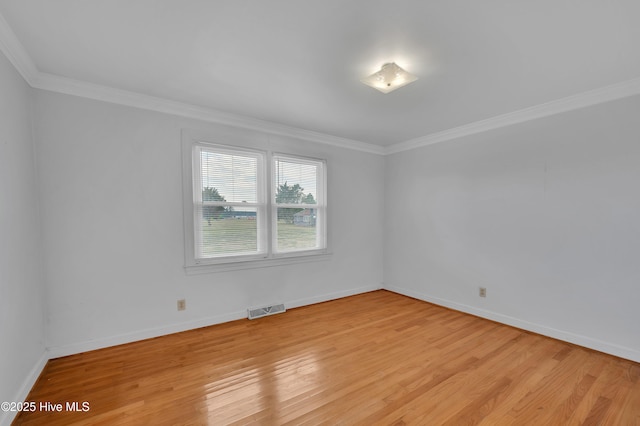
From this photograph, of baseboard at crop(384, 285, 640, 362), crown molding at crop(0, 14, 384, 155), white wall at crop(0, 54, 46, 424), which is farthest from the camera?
baseboard at crop(384, 285, 640, 362)

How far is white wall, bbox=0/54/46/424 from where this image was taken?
175 cm

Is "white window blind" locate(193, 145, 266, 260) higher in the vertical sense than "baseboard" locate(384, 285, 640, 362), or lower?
higher

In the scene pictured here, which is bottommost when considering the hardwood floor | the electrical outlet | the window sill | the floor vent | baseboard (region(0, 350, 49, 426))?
the hardwood floor

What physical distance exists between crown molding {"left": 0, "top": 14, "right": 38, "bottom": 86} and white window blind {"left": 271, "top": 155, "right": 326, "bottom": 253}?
7.56ft

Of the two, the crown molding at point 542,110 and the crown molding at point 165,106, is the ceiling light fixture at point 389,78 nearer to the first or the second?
the crown molding at point 165,106

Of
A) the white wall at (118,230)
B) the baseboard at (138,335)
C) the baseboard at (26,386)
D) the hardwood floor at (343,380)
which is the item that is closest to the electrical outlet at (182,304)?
the white wall at (118,230)

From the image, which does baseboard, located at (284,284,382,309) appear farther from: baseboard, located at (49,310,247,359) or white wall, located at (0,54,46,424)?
white wall, located at (0,54,46,424)

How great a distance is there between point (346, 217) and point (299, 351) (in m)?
2.27

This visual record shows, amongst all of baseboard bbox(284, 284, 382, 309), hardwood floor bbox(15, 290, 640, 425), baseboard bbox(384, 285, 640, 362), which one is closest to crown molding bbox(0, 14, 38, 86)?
hardwood floor bbox(15, 290, 640, 425)

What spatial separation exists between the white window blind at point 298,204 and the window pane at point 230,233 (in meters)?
0.31

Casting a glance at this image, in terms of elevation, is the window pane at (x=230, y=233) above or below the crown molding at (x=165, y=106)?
below

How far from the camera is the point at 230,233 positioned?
339 cm

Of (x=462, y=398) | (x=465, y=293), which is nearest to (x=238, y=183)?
(x=462, y=398)

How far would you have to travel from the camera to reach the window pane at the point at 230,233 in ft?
10.6
